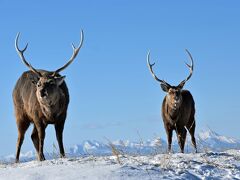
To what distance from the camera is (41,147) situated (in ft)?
29.8

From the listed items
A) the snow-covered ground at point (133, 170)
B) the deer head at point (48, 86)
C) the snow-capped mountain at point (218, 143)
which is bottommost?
Result: the snow-capped mountain at point (218, 143)

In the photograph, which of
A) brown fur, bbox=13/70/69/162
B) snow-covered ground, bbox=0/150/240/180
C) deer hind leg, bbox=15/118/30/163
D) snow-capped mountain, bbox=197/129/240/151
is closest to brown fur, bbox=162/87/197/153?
snow-capped mountain, bbox=197/129/240/151

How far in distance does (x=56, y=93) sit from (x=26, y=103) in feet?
2.84

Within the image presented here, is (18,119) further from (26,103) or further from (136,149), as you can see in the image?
(136,149)

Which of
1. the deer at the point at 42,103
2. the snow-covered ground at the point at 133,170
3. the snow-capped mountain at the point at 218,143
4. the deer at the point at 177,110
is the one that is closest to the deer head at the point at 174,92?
the deer at the point at 177,110

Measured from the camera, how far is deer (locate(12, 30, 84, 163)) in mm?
9305

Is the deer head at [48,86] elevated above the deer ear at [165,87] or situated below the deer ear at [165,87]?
above

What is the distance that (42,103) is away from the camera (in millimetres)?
9344

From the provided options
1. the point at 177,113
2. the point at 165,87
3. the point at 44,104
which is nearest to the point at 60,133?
the point at 44,104

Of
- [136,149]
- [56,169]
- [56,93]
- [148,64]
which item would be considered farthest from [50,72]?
[148,64]

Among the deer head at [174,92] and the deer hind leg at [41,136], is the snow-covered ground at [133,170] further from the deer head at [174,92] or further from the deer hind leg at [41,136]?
the deer head at [174,92]

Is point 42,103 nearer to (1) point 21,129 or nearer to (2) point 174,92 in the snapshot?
(1) point 21,129

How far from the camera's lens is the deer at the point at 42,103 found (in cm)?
930

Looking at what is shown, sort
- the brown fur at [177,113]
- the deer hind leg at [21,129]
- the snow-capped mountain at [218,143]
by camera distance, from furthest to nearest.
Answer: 1. the brown fur at [177,113]
2. the deer hind leg at [21,129]
3. the snow-capped mountain at [218,143]
